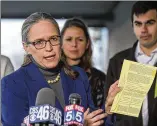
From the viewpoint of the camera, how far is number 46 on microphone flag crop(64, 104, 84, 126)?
72cm

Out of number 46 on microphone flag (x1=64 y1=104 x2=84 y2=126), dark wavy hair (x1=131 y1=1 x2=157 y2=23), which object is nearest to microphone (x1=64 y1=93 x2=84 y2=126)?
number 46 on microphone flag (x1=64 y1=104 x2=84 y2=126)

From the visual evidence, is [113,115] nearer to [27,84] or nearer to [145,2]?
[27,84]

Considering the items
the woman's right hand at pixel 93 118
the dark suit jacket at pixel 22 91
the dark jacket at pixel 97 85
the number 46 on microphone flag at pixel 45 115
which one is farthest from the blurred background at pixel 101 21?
the number 46 on microphone flag at pixel 45 115

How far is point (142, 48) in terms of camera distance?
4.08 ft

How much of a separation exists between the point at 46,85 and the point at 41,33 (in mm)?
127

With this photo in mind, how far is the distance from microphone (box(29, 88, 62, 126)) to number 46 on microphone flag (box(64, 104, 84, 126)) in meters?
0.04

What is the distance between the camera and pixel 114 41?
2814mm

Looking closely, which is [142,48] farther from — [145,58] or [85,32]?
[85,32]

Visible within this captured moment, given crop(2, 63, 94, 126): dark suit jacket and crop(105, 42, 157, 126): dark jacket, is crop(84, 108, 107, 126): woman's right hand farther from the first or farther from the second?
crop(105, 42, 157, 126): dark jacket

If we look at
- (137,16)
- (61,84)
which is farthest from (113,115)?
(137,16)

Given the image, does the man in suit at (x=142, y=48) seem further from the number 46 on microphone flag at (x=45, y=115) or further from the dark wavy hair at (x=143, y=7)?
the number 46 on microphone flag at (x=45, y=115)

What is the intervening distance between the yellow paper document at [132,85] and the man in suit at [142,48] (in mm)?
208

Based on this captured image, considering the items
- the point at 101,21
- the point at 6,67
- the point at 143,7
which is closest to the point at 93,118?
the point at 6,67

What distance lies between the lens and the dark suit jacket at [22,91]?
0.85 metres
